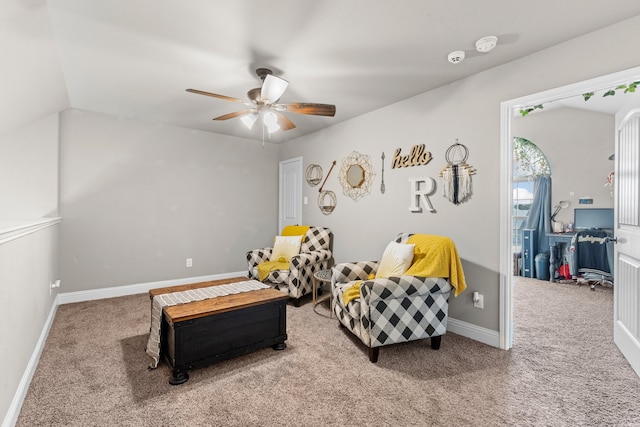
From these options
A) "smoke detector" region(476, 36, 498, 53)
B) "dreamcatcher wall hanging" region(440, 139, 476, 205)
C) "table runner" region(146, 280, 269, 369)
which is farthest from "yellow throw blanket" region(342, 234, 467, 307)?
"smoke detector" region(476, 36, 498, 53)

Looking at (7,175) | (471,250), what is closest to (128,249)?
(7,175)

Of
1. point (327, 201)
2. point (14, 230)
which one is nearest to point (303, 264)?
point (327, 201)

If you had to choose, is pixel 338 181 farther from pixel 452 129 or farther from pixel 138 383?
pixel 138 383

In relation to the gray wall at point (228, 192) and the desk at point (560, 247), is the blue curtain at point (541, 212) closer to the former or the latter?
the desk at point (560, 247)

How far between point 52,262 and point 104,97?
5.85 ft

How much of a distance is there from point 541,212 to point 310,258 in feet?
14.7

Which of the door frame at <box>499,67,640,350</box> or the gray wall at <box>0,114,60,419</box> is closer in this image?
the gray wall at <box>0,114,60,419</box>

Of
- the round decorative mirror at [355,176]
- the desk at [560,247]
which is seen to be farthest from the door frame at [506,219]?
the desk at [560,247]

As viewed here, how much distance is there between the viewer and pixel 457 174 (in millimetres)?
2771

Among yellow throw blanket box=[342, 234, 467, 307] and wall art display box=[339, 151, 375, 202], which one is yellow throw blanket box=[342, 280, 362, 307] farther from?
wall art display box=[339, 151, 375, 202]

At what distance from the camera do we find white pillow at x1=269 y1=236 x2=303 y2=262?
4.02 m

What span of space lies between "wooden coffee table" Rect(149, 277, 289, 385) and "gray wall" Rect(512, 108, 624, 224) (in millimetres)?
5594

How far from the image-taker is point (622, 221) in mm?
2381

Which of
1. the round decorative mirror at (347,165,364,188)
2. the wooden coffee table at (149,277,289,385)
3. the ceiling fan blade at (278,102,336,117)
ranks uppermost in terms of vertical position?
the ceiling fan blade at (278,102,336,117)
